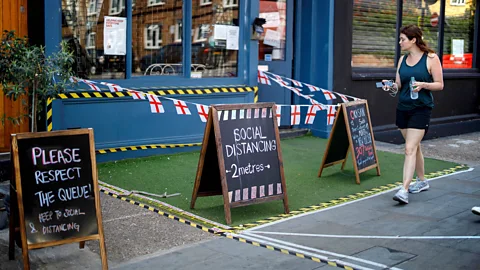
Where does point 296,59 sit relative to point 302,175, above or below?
Result: above

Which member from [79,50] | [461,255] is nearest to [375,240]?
[461,255]

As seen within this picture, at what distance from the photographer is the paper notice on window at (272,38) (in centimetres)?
1130

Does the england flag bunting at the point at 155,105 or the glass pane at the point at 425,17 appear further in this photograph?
the glass pane at the point at 425,17

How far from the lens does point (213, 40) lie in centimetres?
999

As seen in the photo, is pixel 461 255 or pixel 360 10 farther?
pixel 360 10

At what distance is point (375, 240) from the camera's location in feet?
18.6

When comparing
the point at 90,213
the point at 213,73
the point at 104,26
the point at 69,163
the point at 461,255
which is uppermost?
the point at 104,26

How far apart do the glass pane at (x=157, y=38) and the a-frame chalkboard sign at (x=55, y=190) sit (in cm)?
426

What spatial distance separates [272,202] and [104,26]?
140 inches

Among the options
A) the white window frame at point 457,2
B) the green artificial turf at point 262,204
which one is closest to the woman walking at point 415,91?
the green artificial turf at point 262,204

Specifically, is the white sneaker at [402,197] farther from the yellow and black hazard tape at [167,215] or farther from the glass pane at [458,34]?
the glass pane at [458,34]

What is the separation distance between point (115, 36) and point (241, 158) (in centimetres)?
342

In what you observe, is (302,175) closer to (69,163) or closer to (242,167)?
(242,167)

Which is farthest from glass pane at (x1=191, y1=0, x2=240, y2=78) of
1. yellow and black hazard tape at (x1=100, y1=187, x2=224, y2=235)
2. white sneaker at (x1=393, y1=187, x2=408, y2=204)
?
white sneaker at (x1=393, y1=187, x2=408, y2=204)
